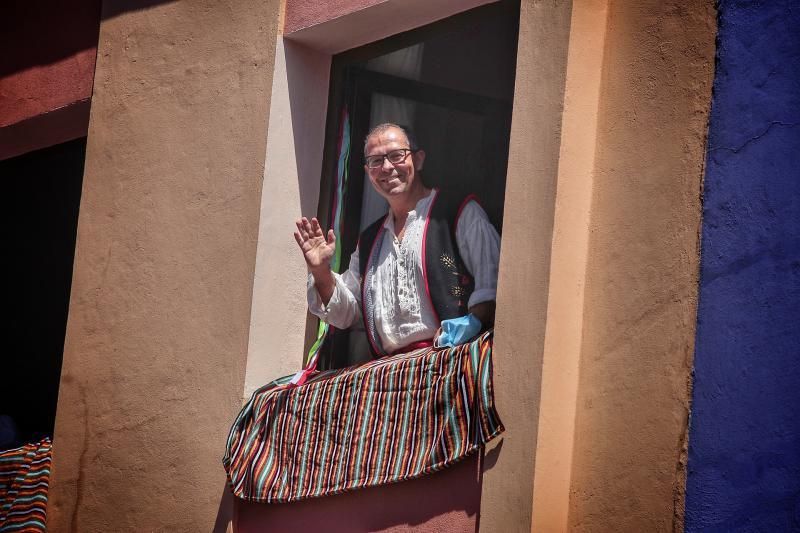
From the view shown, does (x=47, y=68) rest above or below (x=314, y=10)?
above

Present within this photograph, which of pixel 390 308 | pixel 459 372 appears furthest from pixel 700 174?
pixel 390 308

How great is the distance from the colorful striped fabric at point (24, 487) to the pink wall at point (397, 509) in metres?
1.68

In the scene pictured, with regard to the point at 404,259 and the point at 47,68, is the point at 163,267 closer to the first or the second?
the point at 404,259

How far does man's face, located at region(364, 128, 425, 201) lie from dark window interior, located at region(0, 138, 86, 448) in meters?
3.06

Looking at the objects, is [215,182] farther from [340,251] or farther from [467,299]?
[467,299]

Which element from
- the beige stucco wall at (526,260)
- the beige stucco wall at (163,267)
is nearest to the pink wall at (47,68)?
the beige stucco wall at (163,267)

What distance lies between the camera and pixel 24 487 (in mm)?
6621

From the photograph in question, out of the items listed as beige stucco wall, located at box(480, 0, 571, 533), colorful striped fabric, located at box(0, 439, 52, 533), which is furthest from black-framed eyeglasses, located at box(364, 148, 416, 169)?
colorful striped fabric, located at box(0, 439, 52, 533)

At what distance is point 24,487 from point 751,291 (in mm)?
4120

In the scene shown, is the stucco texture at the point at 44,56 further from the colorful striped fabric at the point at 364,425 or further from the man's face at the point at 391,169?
the colorful striped fabric at the point at 364,425

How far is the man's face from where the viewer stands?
18.2ft

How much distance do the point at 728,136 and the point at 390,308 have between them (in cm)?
176

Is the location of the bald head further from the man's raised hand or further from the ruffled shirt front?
the man's raised hand

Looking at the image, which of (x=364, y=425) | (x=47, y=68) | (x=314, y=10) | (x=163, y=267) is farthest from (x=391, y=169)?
(x=47, y=68)
